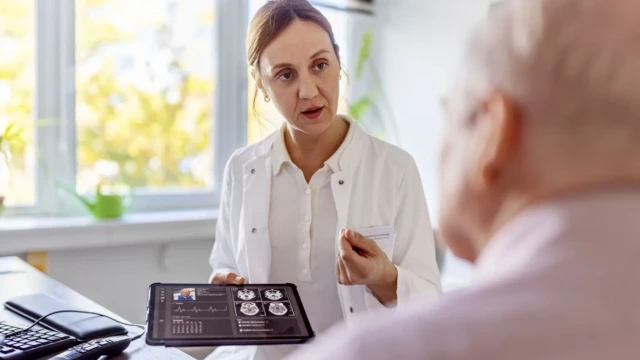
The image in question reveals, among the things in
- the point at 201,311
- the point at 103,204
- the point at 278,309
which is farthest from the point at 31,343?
the point at 103,204

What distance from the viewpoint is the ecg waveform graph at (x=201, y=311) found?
1.05 metres

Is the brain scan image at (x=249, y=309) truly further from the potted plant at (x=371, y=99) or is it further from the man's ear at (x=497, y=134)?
the potted plant at (x=371, y=99)

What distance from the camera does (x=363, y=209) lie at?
153 cm

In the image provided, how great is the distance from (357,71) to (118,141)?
48.4 inches

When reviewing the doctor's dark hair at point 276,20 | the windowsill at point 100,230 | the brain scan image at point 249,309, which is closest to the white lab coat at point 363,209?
the doctor's dark hair at point 276,20

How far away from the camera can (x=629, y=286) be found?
1.11 ft

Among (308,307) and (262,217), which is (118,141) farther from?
(308,307)

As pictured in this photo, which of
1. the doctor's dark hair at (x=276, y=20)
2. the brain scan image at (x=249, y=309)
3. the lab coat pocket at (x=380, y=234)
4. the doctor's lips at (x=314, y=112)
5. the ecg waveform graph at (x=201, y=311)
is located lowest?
the brain scan image at (x=249, y=309)

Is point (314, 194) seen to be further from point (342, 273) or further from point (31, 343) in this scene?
point (31, 343)

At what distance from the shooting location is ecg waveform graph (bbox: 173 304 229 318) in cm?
105

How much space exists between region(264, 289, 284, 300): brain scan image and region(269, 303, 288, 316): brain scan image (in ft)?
0.12

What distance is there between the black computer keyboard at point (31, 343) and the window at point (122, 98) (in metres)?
1.40

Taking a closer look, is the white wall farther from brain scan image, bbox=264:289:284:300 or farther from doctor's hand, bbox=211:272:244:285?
brain scan image, bbox=264:289:284:300

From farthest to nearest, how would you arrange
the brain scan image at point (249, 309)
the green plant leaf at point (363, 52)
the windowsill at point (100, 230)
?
the green plant leaf at point (363, 52)
the windowsill at point (100, 230)
the brain scan image at point (249, 309)
